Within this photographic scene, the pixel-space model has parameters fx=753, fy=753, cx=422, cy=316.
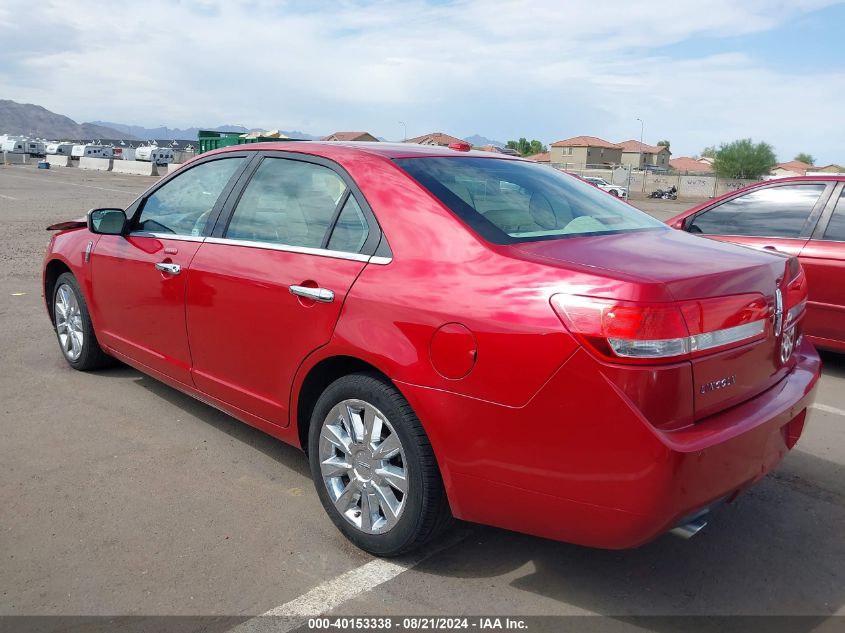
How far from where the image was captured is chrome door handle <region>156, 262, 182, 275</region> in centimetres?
399

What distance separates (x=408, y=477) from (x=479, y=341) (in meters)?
0.65

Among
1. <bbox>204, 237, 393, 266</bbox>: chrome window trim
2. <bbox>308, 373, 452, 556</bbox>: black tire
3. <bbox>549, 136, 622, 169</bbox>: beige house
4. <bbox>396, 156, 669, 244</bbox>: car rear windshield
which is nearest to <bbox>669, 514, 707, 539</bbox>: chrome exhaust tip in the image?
<bbox>308, 373, 452, 556</bbox>: black tire

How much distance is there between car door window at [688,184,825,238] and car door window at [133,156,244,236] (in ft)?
13.9

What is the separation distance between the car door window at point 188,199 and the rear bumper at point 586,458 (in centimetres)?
189

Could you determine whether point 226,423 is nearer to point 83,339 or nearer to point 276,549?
point 83,339

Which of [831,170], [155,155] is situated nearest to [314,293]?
[155,155]

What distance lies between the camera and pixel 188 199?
4293mm

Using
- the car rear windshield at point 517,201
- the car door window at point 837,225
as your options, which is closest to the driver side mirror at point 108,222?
the car rear windshield at point 517,201

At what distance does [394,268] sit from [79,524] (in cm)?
182

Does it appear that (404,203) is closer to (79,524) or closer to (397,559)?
(397,559)

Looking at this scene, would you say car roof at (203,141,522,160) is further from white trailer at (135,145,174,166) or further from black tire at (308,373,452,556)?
white trailer at (135,145,174,166)

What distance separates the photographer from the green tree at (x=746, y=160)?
92.4m

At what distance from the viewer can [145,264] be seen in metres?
4.29

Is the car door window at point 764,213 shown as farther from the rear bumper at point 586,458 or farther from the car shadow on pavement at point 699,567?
the rear bumper at point 586,458
